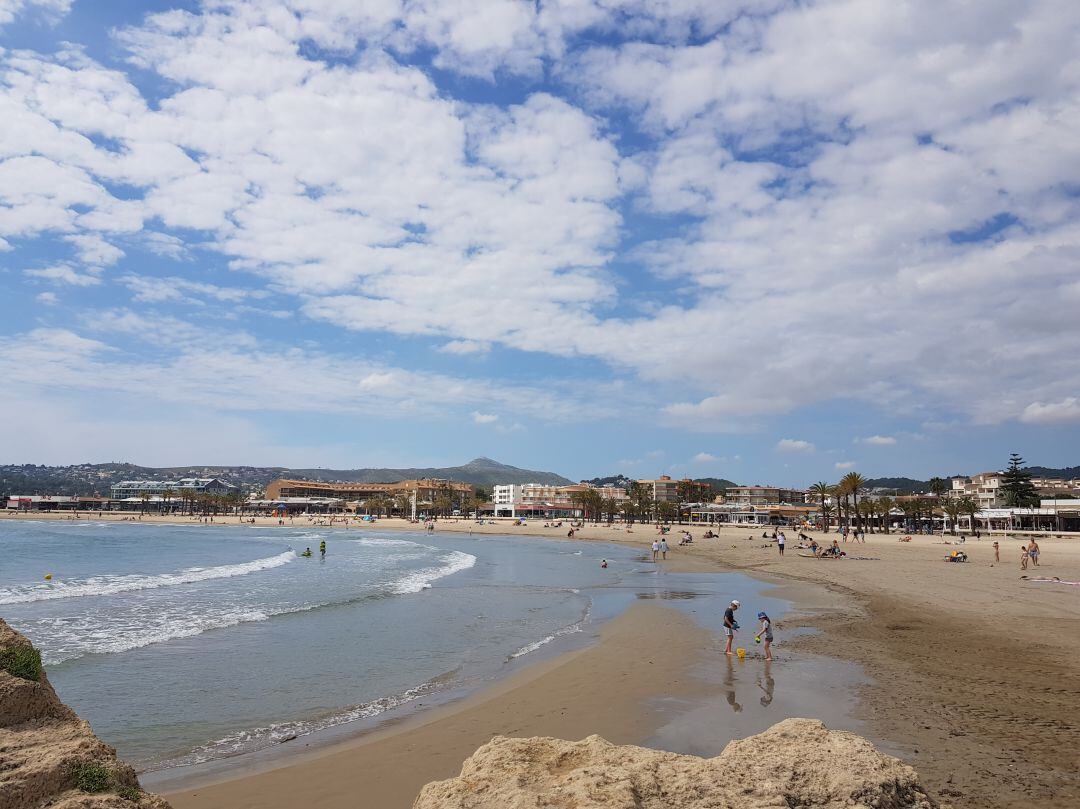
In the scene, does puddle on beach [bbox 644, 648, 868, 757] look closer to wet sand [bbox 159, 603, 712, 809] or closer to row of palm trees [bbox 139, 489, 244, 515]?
wet sand [bbox 159, 603, 712, 809]

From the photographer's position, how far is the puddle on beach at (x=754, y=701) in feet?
34.0

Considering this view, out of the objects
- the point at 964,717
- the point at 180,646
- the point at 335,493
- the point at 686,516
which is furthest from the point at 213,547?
the point at 335,493

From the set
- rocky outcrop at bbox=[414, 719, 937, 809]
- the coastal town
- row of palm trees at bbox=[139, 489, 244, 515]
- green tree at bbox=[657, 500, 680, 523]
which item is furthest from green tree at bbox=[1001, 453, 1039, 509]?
row of palm trees at bbox=[139, 489, 244, 515]

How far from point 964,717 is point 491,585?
919 inches

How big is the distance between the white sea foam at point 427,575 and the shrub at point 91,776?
2482cm

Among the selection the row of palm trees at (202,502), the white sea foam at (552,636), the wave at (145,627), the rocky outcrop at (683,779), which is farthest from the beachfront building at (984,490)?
the row of palm trees at (202,502)

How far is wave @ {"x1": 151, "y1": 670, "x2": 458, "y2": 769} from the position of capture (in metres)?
10.2

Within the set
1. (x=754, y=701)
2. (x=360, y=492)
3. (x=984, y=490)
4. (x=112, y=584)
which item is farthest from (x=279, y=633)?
(x=360, y=492)

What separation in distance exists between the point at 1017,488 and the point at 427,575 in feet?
306

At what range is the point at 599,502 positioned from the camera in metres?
128

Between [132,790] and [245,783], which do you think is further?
[245,783]

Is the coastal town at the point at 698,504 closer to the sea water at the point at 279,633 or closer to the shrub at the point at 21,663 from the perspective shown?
the sea water at the point at 279,633

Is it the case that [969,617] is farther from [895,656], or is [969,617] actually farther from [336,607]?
[336,607]

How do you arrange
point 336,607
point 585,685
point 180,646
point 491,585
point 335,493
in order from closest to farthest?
1. point 585,685
2. point 180,646
3. point 336,607
4. point 491,585
5. point 335,493
